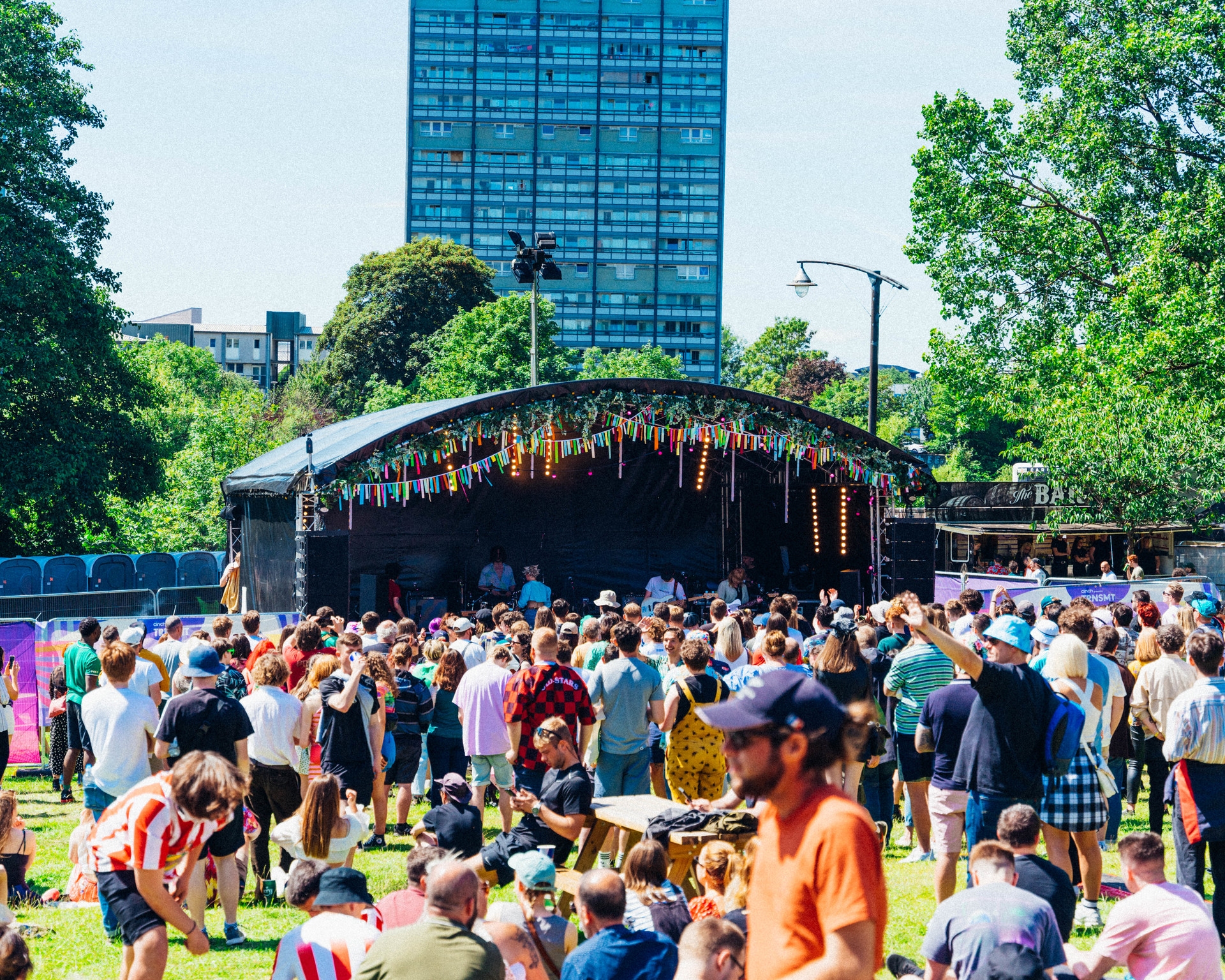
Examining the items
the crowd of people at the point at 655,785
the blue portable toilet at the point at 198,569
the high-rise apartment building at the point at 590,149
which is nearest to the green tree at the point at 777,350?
the high-rise apartment building at the point at 590,149

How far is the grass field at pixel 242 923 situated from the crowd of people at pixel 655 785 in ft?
0.61

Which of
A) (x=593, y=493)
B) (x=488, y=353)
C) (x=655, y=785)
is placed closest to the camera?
(x=655, y=785)

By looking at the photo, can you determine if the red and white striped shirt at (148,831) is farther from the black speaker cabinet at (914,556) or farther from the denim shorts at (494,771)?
the black speaker cabinet at (914,556)

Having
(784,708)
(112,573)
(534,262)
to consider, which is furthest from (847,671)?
(112,573)

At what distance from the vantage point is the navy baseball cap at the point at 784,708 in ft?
7.91

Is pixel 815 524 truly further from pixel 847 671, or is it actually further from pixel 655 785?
pixel 847 671

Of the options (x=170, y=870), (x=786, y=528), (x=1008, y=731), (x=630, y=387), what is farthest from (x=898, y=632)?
(x=786, y=528)

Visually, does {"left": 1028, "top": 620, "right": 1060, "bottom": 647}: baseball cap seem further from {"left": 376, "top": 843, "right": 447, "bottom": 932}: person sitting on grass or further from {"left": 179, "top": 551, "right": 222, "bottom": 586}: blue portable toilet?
{"left": 179, "top": 551, "right": 222, "bottom": 586}: blue portable toilet

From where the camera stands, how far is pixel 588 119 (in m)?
86.9

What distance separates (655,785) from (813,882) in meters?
6.93

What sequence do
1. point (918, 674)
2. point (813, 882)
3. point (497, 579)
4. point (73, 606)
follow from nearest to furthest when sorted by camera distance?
point (813, 882) → point (918, 674) → point (73, 606) → point (497, 579)

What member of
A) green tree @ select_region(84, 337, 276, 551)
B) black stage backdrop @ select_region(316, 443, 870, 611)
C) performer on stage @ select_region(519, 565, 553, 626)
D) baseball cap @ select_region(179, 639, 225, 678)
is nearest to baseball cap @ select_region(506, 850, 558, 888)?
baseball cap @ select_region(179, 639, 225, 678)

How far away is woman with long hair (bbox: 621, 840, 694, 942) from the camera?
440cm

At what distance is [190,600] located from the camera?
2181 centimetres
